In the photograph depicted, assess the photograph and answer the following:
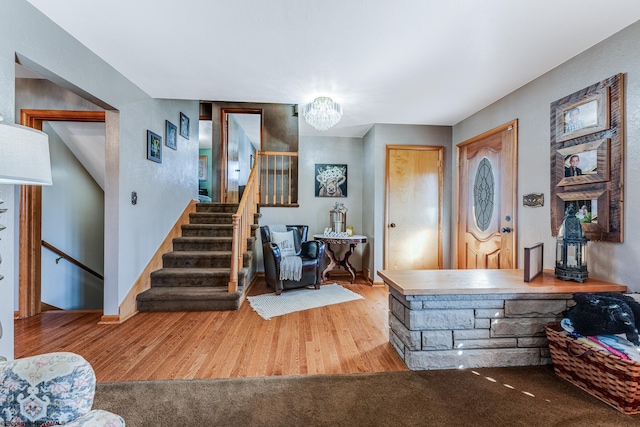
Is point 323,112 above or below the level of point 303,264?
above

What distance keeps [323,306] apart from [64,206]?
3487 mm

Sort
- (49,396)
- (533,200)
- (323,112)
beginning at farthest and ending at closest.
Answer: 1. (323,112)
2. (533,200)
3. (49,396)

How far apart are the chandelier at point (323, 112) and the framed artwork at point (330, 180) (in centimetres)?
187

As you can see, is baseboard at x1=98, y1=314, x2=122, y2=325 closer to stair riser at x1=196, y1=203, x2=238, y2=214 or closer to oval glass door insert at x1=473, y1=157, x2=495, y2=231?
stair riser at x1=196, y1=203, x2=238, y2=214

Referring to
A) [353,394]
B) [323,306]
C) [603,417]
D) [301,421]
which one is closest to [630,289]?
[603,417]

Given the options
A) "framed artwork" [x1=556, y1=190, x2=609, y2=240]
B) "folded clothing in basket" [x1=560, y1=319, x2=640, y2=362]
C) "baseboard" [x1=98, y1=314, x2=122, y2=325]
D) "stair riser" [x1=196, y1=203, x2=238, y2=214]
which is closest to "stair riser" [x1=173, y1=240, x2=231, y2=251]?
"stair riser" [x1=196, y1=203, x2=238, y2=214]

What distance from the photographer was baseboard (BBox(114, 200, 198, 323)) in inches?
112

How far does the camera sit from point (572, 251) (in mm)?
2094

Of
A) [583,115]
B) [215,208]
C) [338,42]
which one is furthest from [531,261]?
[215,208]

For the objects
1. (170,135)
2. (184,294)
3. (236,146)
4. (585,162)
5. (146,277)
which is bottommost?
(184,294)

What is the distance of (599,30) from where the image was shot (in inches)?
77.6

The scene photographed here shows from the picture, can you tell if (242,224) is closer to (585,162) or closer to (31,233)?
(31,233)

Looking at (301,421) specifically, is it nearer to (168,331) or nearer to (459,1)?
(168,331)

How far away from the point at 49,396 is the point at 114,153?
2.51 m
